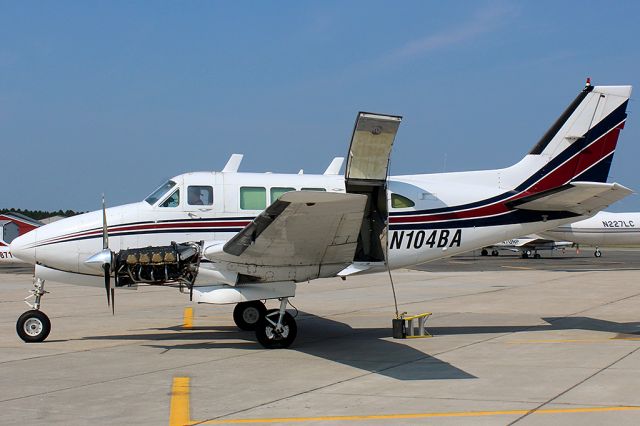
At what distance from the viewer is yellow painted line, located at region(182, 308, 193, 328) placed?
16766 millimetres

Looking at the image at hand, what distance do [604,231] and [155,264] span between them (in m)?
50.9

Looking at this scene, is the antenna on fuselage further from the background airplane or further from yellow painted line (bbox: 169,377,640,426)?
the background airplane

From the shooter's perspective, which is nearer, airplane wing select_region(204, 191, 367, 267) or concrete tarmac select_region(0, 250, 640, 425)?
concrete tarmac select_region(0, 250, 640, 425)

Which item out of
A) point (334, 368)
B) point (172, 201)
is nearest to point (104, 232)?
point (172, 201)

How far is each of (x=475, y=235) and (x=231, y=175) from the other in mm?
5072

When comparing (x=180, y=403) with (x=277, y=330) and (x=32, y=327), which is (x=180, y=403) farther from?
(x=32, y=327)

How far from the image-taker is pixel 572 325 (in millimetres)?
15938

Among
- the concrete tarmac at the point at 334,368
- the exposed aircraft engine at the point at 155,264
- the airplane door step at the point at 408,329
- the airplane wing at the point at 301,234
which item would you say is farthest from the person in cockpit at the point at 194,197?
the airplane door step at the point at 408,329

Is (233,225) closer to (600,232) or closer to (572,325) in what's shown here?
(572,325)

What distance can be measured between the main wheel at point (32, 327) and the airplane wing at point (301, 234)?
12.3ft

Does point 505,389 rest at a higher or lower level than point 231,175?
lower

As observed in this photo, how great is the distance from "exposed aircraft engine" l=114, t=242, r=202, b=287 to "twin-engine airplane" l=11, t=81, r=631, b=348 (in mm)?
18

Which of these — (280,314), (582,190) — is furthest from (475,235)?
(280,314)

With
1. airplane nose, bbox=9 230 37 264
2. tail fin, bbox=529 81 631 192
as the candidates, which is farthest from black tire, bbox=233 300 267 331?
tail fin, bbox=529 81 631 192
